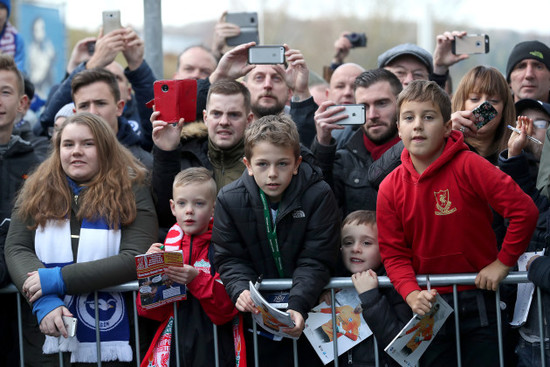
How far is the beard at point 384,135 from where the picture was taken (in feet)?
17.0

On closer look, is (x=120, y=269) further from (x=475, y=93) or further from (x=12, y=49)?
(x=12, y=49)

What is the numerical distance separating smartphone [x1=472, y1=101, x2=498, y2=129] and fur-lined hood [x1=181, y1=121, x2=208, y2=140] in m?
1.80

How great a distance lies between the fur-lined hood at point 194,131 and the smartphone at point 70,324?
1.51 metres

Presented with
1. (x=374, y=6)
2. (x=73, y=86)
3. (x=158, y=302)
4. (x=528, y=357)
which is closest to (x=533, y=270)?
(x=528, y=357)

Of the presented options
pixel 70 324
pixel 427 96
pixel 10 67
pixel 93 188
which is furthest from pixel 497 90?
pixel 10 67

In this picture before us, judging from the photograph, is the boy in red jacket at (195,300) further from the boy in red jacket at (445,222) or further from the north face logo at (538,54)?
the north face logo at (538,54)

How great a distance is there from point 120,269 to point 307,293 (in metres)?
1.11

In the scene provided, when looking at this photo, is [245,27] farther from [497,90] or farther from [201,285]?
[201,285]

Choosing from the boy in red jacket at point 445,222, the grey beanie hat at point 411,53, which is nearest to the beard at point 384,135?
the boy in red jacket at point 445,222

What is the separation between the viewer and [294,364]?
170 inches

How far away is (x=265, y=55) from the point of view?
17.4 feet

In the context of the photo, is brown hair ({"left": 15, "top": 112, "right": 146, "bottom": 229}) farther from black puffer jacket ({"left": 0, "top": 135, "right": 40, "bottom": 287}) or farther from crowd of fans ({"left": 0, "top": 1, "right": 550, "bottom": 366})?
black puffer jacket ({"left": 0, "top": 135, "right": 40, "bottom": 287})

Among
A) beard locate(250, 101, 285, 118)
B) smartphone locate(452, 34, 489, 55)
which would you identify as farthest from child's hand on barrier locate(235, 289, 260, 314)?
smartphone locate(452, 34, 489, 55)

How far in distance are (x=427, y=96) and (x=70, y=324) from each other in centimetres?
232
